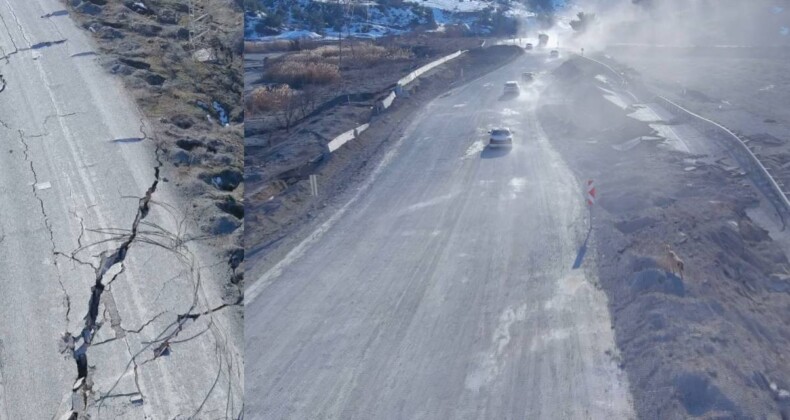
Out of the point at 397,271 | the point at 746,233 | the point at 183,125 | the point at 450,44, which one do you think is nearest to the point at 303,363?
the point at 397,271

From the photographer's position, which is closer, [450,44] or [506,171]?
[506,171]

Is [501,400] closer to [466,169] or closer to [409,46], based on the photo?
[466,169]

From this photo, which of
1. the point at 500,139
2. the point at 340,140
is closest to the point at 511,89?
the point at 500,139

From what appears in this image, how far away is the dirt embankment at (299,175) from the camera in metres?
19.4

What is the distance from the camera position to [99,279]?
13.8 meters

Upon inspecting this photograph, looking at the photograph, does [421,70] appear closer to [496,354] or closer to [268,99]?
[268,99]

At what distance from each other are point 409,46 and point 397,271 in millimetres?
59194

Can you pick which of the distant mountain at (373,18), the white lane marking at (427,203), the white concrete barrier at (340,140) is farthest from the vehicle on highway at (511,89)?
the distant mountain at (373,18)

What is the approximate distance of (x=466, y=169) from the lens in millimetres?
26609

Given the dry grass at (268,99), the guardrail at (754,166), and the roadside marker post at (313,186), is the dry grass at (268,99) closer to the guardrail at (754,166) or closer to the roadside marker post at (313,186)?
the roadside marker post at (313,186)

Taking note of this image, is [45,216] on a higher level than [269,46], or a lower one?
higher

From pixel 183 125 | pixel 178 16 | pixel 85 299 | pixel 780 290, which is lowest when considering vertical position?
pixel 780 290

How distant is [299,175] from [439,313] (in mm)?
10952

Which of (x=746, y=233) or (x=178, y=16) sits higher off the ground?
(x=178, y=16)
